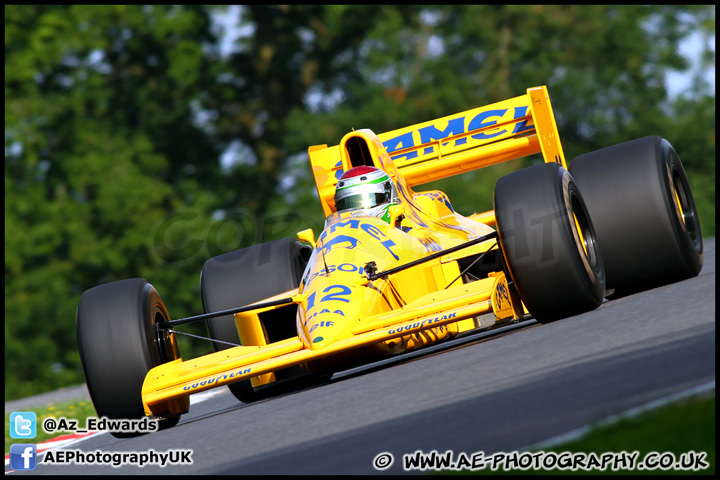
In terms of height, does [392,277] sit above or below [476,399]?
above

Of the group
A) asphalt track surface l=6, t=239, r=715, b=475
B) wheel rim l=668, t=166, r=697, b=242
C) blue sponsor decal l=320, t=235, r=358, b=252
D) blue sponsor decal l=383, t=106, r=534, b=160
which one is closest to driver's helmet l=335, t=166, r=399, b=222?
blue sponsor decal l=320, t=235, r=358, b=252

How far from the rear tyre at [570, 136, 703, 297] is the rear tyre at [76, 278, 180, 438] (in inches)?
122

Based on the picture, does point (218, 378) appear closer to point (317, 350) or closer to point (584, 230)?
point (317, 350)

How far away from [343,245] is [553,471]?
3.63 m

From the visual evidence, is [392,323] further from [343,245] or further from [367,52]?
[367,52]

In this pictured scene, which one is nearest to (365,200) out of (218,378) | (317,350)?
(317,350)

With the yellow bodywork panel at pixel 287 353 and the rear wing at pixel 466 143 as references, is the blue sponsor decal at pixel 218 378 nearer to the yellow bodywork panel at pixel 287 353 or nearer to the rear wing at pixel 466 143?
the yellow bodywork panel at pixel 287 353

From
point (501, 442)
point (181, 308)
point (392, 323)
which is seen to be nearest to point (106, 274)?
point (181, 308)

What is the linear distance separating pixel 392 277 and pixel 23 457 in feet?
8.14

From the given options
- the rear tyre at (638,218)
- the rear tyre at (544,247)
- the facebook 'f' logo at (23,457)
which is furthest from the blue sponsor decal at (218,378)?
the rear tyre at (638,218)

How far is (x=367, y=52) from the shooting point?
934 inches

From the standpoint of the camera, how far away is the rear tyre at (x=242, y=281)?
8.32 metres

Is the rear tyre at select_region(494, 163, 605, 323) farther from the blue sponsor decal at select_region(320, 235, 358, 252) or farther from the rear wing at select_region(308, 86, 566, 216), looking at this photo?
the rear wing at select_region(308, 86, 566, 216)

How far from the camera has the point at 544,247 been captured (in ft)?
20.4
